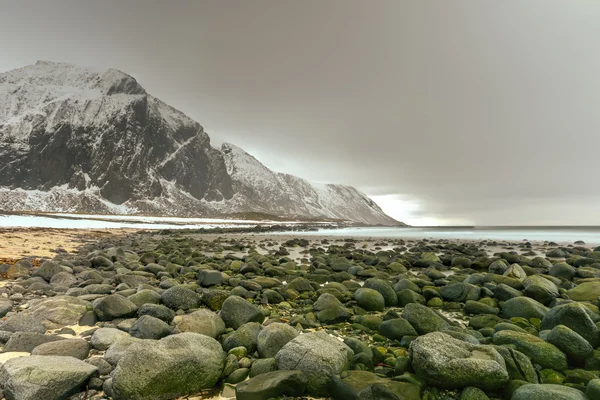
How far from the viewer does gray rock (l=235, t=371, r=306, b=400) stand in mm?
4012

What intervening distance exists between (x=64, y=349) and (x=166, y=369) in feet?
6.69

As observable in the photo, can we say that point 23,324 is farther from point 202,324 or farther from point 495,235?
point 495,235

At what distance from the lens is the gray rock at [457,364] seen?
4152mm

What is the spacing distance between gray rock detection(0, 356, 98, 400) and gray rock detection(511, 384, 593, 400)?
5737 millimetres

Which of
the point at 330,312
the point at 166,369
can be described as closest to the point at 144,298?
the point at 166,369

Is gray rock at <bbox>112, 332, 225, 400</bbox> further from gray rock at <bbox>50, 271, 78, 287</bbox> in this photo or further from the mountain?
the mountain

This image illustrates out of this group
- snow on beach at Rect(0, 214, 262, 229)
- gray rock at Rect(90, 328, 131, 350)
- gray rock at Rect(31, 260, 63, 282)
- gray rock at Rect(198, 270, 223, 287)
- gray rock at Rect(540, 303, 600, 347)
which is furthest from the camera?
snow on beach at Rect(0, 214, 262, 229)

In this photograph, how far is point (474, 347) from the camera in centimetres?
466

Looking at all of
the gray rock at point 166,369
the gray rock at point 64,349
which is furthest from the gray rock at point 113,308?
the gray rock at point 166,369

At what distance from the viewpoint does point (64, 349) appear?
4930 mm

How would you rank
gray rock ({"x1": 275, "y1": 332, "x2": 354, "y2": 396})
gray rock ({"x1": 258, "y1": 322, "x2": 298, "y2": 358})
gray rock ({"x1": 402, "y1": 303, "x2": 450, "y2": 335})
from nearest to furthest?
gray rock ({"x1": 275, "y1": 332, "x2": 354, "y2": 396})
gray rock ({"x1": 258, "y1": 322, "x2": 298, "y2": 358})
gray rock ({"x1": 402, "y1": 303, "x2": 450, "y2": 335})

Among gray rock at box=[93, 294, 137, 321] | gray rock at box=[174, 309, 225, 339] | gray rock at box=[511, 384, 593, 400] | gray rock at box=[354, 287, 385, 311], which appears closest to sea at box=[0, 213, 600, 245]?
gray rock at box=[93, 294, 137, 321]

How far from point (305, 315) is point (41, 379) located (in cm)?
507

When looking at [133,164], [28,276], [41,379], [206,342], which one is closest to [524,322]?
[206,342]
